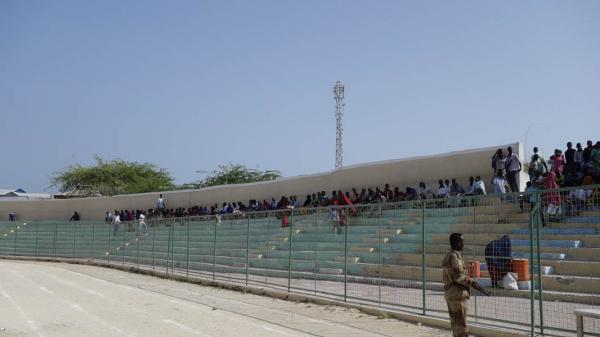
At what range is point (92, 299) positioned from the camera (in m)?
16.6

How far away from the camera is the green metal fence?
938 centimetres

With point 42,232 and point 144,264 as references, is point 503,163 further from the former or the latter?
point 42,232

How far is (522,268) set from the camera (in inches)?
404

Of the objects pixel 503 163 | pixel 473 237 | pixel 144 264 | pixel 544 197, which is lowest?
pixel 144 264

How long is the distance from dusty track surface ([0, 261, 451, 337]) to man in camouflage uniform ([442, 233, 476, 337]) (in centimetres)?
240

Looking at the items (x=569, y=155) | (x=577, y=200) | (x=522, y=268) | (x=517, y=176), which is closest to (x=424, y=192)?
(x=517, y=176)

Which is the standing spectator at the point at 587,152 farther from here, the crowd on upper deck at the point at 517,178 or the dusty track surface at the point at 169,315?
the dusty track surface at the point at 169,315

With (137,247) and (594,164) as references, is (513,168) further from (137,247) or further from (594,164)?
(137,247)

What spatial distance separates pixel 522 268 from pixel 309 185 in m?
23.2

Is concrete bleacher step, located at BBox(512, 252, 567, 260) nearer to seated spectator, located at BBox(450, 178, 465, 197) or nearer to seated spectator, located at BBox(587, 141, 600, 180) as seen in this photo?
seated spectator, located at BBox(587, 141, 600, 180)

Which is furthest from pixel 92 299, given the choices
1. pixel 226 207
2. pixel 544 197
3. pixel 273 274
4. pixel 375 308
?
pixel 226 207

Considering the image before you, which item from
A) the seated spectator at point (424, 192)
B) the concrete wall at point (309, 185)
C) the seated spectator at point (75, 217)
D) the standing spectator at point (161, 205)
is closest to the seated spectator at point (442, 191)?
the seated spectator at point (424, 192)

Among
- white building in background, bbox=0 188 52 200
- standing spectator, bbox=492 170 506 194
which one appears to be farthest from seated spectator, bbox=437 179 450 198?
white building in background, bbox=0 188 52 200

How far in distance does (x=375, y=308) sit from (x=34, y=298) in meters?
9.17
